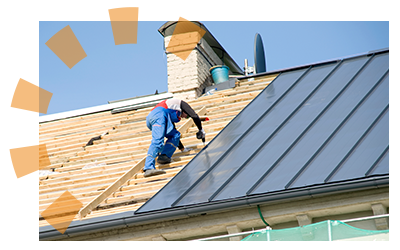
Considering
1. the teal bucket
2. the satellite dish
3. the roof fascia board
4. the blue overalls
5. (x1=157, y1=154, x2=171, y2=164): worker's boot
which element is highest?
the satellite dish

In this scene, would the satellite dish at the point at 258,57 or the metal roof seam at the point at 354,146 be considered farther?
the satellite dish at the point at 258,57

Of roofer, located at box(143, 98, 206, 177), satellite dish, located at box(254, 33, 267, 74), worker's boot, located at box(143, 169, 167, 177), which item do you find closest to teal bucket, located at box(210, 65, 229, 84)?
satellite dish, located at box(254, 33, 267, 74)

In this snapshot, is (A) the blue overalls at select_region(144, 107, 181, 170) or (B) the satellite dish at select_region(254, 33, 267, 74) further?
(B) the satellite dish at select_region(254, 33, 267, 74)

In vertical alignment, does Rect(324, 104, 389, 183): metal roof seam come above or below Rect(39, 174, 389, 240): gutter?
above

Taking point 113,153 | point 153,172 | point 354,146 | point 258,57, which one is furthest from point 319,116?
point 258,57

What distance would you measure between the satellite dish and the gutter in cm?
793

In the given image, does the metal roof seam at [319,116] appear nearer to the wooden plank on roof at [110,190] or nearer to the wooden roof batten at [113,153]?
the wooden roof batten at [113,153]

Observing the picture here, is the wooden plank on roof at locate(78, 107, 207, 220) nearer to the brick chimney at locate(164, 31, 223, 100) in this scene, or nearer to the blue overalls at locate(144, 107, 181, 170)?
the blue overalls at locate(144, 107, 181, 170)

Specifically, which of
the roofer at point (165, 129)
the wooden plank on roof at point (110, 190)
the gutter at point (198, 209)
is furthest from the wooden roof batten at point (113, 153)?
the gutter at point (198, 209)

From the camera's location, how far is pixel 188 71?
1082cm

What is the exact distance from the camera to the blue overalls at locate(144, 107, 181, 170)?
22.0 feet

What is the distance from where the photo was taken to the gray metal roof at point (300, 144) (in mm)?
5012

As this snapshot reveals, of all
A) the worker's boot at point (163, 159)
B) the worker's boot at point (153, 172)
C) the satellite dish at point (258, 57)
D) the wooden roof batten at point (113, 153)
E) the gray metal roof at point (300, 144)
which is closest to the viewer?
the gray metal roof at point (300, 144)
